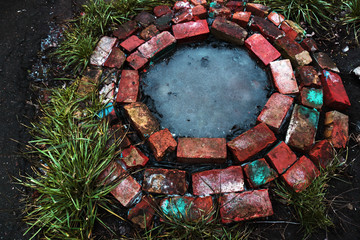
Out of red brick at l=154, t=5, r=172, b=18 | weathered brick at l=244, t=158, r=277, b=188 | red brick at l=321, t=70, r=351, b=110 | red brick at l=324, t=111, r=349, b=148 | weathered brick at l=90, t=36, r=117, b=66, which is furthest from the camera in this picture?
red brick at l=154, t=5, r=172, b=18

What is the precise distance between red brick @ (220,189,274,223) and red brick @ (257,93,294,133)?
54cm

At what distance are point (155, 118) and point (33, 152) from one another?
101 centimetres

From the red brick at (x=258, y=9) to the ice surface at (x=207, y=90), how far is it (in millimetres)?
466

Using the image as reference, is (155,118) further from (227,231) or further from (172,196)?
(227,231)

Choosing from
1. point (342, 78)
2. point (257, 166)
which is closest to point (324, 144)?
point (257, 166)

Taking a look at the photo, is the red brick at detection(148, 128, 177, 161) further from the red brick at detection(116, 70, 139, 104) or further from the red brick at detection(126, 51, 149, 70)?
the red brick at detection(126, 51, 149, 70)

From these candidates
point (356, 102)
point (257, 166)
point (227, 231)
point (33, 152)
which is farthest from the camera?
point (356, 102)

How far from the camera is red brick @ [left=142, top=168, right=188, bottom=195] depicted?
1.74 metres

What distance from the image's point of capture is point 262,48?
2.25 m

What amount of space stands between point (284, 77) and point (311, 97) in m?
0.28

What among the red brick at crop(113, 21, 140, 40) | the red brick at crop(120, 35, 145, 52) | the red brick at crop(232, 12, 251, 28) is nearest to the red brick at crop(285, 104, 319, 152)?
the red brick at crop(232, 12, 251, 28)

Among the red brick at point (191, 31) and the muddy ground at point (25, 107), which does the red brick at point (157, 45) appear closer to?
the red brick at point (191, 31)

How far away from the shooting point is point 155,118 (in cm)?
200

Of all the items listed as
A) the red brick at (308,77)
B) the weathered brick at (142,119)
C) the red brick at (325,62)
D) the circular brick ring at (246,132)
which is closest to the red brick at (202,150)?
the circular brick ring at (246,132)
